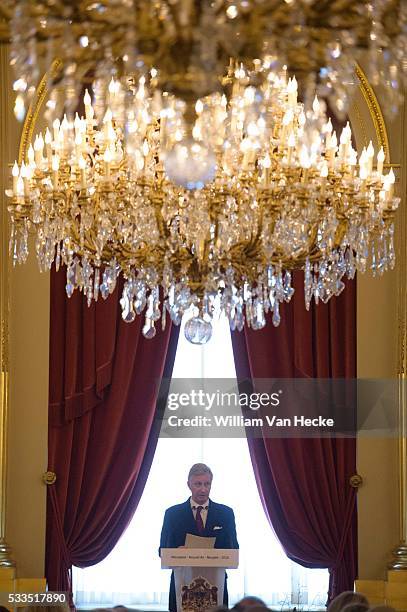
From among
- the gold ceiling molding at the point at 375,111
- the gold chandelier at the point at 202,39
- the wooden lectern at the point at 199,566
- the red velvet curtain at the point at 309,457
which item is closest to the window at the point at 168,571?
the red velvet curtain at the point at 309,457

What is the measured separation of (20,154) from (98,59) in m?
4.43

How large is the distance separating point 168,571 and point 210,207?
3.63 metres

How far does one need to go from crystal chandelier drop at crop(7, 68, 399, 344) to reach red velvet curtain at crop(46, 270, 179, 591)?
6.78 feet

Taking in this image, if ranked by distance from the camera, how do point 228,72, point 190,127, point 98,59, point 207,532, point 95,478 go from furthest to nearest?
point 95,478 → point 207,532 → point 228,72 → point 190,127 → point 98,59

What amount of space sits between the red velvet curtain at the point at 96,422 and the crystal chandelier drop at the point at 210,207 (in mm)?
2067

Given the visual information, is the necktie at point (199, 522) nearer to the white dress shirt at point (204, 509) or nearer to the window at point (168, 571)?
the white dress shirt at point (204, 509)

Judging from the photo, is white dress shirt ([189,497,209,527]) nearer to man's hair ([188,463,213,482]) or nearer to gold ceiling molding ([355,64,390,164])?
man's hair ([188,463,213,482])

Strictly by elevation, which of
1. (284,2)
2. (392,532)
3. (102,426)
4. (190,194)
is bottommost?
(392,532)

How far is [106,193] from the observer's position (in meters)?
5.82

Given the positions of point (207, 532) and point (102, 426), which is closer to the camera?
point (207, 532)

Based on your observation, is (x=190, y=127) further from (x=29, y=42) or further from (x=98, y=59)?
(x=29, y=42)

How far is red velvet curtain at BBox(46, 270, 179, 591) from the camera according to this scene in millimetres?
8180

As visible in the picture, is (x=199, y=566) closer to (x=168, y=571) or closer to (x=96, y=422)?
(x=168, y=571)

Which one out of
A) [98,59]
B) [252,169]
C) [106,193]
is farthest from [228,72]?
[98,59]
